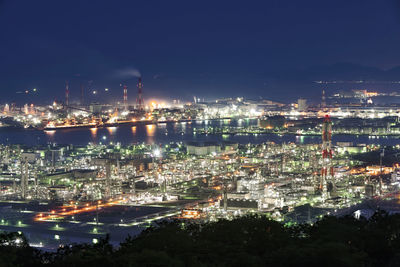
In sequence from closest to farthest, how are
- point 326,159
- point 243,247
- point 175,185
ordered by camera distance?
point 243,247, point 326,159, point 175,185

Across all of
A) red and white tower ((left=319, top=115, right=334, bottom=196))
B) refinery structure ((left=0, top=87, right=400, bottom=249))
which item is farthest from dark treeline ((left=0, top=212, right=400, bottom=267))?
red and white tower ((left=319, top=115, right=334, bottom=196))

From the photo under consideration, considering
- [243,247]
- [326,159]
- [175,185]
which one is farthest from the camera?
[175,185]

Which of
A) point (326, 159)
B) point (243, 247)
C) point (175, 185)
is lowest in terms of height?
point (175, 185)

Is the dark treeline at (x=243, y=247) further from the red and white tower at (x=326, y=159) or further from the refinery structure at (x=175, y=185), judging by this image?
the red and white tower at (x=326, y=159)

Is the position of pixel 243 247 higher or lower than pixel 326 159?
lower

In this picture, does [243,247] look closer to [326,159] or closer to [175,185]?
[326,159]

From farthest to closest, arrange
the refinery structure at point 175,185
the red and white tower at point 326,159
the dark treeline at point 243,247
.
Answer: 1. the red and white tower at point 326,159
2. the refinery structure at point 175,185
3. the dark treeline at point 243,247

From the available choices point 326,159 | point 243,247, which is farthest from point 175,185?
point 243,247

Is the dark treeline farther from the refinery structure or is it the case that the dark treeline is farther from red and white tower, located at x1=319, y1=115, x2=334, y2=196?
red and white tower, located at x1=319, y1=115, x2=334, y2=196

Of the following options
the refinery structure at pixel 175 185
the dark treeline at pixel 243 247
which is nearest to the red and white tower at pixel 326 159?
the refinery structure at pixel 175 185
